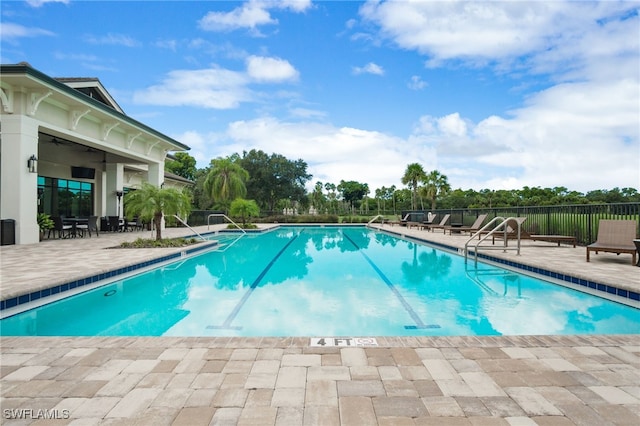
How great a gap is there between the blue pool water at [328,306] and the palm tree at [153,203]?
280cm

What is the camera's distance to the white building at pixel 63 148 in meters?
9.38

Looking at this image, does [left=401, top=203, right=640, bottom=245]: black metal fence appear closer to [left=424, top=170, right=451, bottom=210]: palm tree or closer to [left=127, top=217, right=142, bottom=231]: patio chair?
[left=127, top=217, right=142, bottom=231]: patio chair

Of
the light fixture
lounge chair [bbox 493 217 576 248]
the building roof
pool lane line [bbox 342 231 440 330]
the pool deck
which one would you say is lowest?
pool lane line [bbox 342 231 440 330]

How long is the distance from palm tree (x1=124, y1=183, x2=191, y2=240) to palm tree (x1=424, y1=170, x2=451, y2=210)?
3465cm

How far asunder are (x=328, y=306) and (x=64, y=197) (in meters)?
14.6

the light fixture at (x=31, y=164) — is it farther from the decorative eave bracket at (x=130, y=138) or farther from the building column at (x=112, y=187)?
the building column at (x=112, y=187)

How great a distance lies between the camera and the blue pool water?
4027mm

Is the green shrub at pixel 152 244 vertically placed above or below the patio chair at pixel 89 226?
below

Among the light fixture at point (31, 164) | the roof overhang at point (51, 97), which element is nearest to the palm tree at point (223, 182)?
the roof overhang at point (51, 97)

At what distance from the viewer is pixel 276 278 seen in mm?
7125

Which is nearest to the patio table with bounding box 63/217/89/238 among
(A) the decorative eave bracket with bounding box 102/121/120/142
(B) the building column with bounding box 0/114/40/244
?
(B) the building column with bounding box 0/114/40/244

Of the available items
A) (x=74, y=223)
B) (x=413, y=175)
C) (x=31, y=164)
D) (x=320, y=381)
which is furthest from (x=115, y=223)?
(x=413, y=175)

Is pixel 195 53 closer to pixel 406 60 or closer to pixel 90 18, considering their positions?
pixel 90 18

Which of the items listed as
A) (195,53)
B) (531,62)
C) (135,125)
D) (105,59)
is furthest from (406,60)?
(105,59)
